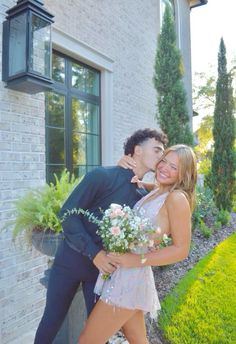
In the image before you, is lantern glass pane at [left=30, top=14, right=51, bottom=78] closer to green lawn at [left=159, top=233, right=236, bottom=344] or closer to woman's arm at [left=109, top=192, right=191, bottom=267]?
woman's arm at [left=109, top=192, right=191, bottom=267]

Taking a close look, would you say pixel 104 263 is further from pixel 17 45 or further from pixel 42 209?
pixel 17 45

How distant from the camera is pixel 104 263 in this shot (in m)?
1.92

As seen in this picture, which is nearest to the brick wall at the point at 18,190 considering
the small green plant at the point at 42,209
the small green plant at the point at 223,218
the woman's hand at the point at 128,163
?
the small green plant at the point at 42,209

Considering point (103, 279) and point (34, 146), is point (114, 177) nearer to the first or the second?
point (103, 279)

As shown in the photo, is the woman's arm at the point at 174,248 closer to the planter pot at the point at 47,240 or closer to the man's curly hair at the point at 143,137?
the man's curly hair at the point at 143,137

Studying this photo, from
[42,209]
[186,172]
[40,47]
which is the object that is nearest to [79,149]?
[40,47]

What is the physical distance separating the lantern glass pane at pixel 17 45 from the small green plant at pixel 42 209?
1.08 m

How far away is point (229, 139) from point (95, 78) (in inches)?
194

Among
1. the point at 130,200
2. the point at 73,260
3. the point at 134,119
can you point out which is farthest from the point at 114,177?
the point at 134,119

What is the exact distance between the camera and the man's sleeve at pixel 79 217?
1.96 metres

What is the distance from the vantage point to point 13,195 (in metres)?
3.16

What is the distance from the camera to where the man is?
201 cm

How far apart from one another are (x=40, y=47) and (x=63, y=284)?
213cm

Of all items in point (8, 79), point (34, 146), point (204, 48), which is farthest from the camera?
point (204, 48)
